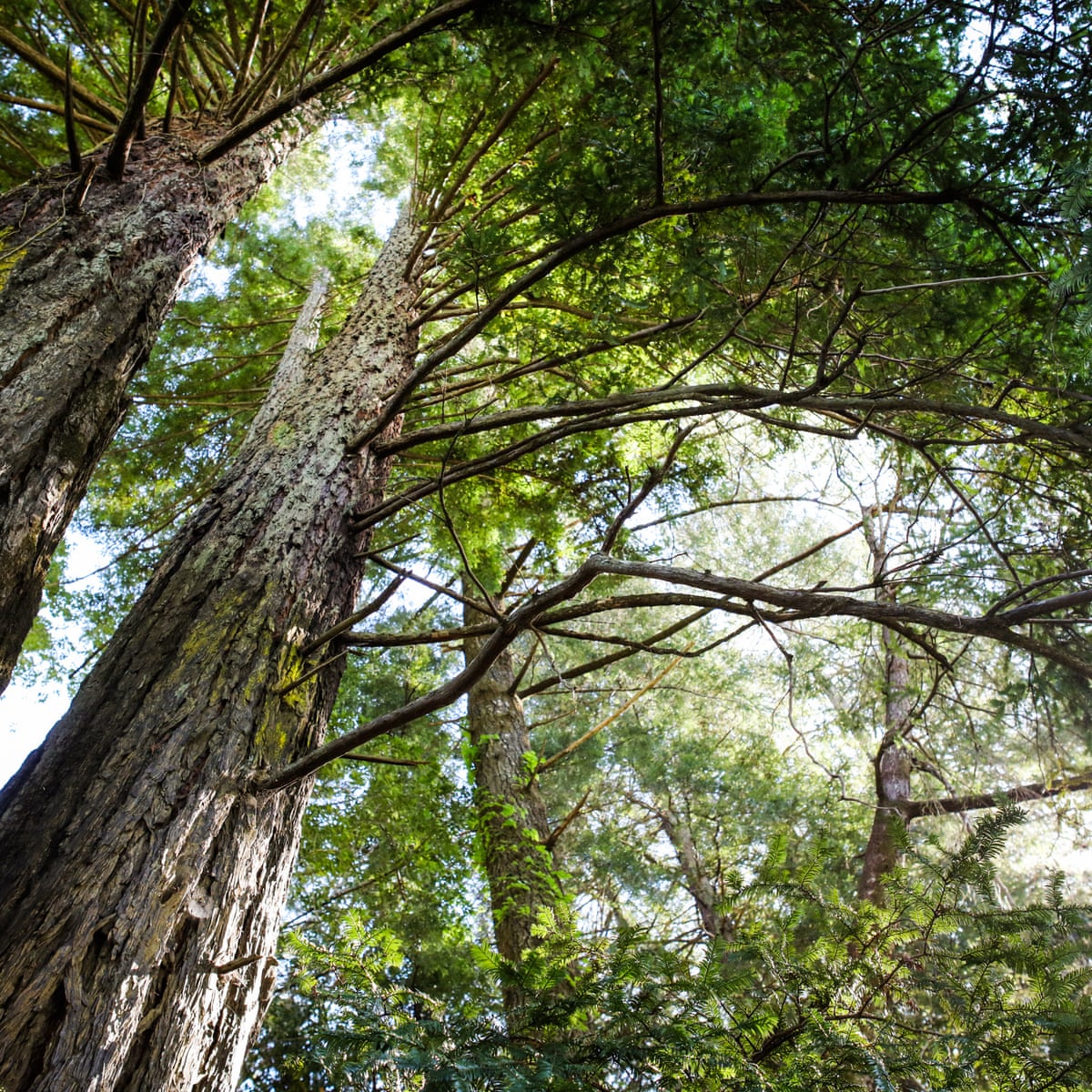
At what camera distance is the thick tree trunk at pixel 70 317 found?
222 cm

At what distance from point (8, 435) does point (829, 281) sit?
2871 millimetres

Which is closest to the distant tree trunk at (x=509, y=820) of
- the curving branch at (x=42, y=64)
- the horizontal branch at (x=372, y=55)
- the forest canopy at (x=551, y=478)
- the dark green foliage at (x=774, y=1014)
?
the forest canopy at (x=551, y=478)

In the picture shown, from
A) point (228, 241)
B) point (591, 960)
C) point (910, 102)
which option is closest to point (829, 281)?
point (910, 102)

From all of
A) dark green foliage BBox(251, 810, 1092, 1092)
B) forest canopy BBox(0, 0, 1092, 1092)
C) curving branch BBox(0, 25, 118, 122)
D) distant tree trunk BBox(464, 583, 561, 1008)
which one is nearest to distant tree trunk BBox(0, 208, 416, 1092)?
forest canopy BBox(0, 0, 1092, 1092)

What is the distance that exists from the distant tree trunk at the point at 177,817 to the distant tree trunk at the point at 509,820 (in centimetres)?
194

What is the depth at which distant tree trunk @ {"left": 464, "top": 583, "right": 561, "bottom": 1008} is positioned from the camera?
4.81 m

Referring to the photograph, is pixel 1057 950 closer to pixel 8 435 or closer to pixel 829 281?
pixel 829 281

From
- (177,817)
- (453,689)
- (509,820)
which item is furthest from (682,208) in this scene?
(509,820)

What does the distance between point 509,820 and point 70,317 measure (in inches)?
152

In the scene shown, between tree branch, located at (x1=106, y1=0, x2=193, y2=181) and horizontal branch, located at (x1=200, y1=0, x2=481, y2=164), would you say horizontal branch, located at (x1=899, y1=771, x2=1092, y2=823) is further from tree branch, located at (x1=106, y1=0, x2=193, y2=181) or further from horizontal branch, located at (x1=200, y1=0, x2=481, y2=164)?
tree branch, located at (x1=106, y1=0, x2=193, y2=181)

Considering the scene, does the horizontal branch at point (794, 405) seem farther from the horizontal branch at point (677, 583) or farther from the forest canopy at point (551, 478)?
the horizontal branch at point (677, 583)

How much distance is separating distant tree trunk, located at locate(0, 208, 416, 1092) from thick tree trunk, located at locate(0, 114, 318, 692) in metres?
0.35

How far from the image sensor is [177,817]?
2.03 m

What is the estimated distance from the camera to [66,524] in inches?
94.7
